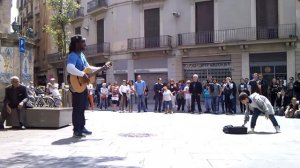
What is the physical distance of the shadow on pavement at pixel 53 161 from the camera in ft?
18.7

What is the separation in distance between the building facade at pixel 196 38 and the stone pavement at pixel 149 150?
16.5 meters

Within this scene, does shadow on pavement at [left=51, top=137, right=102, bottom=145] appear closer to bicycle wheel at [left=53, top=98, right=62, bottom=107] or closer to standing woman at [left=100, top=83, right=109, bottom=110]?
bicycle wheel at [left=53, top=98, right=62, bottom=107]

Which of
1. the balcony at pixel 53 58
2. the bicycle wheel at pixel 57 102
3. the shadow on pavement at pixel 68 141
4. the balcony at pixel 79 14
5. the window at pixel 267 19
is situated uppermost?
the balcony at pixel 79 14

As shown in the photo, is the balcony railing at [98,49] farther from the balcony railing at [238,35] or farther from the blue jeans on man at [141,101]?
the blue jeans on man at [141,101]

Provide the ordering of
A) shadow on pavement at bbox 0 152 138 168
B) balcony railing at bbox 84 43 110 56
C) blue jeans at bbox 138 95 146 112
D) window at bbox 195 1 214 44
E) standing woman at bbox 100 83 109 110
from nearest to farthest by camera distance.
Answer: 1. shadow on pavement at bbox 0 152 138 168
2. blue jeans at bbox 138 95 146 112
3. standing woman at bbox 100 83 109 110
4. window at bbox 195 1 214 44
5. balcony railing at bbox 84 43 110 56

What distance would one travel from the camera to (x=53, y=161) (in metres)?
5.97

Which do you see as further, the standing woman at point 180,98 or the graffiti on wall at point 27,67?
the standing woman at point 180,98

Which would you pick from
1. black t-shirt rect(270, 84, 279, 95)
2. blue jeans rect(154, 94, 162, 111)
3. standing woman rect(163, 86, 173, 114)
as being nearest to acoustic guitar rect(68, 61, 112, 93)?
standing woman rect(163, 86, 173, 114)

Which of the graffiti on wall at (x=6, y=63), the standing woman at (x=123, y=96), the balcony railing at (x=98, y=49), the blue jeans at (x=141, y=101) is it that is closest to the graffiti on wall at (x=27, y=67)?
the graffiti on wall at (x=6, y=63)

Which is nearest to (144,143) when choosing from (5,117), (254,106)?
(254,106)

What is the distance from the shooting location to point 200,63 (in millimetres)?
28094

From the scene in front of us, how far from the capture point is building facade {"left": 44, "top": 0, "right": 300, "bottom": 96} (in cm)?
2512

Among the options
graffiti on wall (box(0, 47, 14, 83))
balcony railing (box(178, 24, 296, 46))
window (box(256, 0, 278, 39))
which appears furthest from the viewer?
window (box(256, 0, 278, 39))

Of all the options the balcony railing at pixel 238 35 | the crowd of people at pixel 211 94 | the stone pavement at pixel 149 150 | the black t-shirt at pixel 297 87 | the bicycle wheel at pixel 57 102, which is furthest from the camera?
the balcony railing at pixel 238 35
